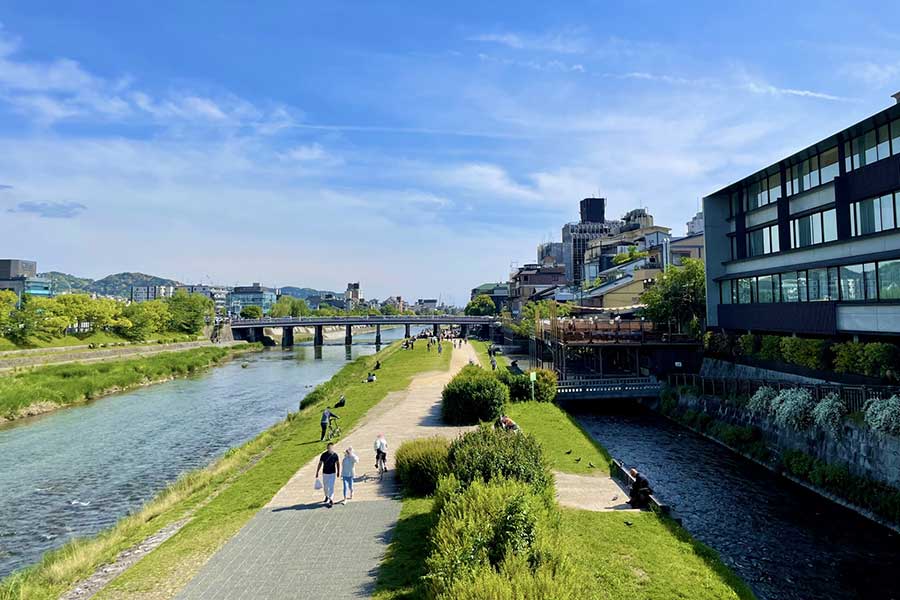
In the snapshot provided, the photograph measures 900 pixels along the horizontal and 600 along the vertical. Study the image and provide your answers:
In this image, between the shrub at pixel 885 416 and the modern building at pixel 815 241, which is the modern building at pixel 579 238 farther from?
the shrub at pixel 885 416

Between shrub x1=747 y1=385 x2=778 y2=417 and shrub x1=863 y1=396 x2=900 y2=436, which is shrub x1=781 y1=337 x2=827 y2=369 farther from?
shrub x1=863 y1=396 x2=900 y2=436

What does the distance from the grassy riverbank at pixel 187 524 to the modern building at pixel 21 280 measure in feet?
602

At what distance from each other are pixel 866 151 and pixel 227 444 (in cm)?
3934

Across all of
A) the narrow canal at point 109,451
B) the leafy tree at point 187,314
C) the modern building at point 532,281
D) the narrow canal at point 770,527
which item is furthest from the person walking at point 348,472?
the leafy tree at point 187,314

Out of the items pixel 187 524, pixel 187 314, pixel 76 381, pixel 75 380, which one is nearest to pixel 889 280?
pixel 187 524

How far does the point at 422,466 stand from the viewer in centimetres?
1853

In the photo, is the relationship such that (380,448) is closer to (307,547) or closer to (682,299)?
(307,547)

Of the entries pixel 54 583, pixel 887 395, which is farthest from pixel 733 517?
pixel 54 583

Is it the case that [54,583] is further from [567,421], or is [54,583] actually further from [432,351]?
[432,351]

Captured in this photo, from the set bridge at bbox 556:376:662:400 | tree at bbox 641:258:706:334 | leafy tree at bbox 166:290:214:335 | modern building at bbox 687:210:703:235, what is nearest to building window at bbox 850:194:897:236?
tree at bbox 641:258:706:334

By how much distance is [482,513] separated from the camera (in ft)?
39.3

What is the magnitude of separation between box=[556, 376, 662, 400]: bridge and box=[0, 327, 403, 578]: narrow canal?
22249 millimetres

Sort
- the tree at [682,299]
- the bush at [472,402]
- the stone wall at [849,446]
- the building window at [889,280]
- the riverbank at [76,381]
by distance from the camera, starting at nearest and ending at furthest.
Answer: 1. the stone wall at [849,446]
2. the building window at [889,280]
3. the bush at [472,402]
4. the tree at [682,299]
5. the riverbank at [76,381]

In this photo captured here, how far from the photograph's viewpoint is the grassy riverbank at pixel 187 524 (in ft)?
43.1
